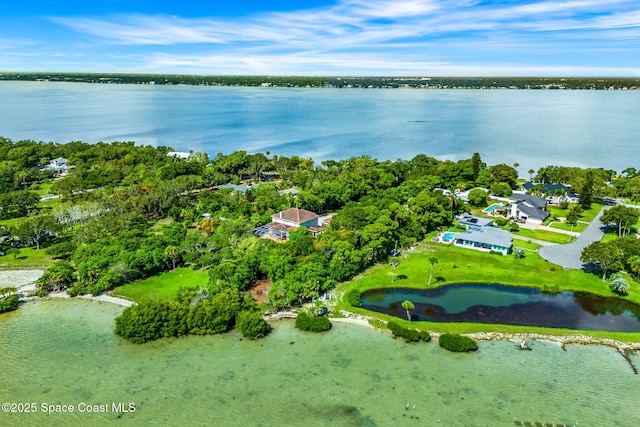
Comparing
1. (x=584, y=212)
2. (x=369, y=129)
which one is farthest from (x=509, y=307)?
Answer: (x=369, y=129)

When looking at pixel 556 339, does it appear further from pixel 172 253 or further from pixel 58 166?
pixel 58 166

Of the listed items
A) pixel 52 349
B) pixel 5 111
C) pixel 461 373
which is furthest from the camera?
pixel 5 111

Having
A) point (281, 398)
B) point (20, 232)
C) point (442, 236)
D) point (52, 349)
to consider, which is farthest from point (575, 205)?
point (20, 232)

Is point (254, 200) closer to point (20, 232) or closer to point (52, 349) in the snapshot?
point (20, 232)

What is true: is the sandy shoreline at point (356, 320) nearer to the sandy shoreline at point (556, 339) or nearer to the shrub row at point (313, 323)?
the sandy shoreline at point (556, 339)

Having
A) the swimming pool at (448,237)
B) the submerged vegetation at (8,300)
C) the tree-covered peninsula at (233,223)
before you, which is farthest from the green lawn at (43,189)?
the swimming pool at (448,237)

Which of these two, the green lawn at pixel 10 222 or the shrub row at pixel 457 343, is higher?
the green lawn at pixel 10 222
